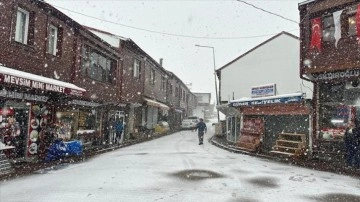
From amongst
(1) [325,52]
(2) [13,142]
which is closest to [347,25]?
(1) [325,52]

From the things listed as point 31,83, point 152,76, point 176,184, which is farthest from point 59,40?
point 152,76

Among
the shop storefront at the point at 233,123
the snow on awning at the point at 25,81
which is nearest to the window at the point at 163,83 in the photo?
the shop storefront at the point at 233,123

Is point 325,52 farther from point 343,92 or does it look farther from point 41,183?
point 41,183

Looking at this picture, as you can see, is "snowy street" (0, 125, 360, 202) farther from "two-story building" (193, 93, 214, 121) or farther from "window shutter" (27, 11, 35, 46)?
"two-story building" (193, 93, 214, 121)

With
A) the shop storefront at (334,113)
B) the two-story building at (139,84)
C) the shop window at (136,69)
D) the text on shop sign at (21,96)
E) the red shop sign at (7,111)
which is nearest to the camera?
the text on shop sign at (21,96)

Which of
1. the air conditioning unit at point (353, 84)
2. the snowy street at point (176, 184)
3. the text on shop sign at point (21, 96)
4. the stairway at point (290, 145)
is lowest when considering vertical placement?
the snowy street at point (176, 184)

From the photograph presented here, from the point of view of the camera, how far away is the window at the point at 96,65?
19766 millimetres

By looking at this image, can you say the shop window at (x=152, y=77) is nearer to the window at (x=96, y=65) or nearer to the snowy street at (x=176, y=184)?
the window at (x=96, y=65)

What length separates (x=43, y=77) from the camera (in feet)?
48.7

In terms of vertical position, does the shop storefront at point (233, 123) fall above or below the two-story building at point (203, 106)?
below

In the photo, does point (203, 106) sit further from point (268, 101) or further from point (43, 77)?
point (43, 77)

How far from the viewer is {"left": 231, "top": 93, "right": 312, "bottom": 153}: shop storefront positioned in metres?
17.1

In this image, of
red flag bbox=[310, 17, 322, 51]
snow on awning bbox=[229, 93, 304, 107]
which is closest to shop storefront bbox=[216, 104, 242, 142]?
snow on awning bbox=[229, 93, 304, 107]

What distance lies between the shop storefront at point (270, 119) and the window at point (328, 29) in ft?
9.85
